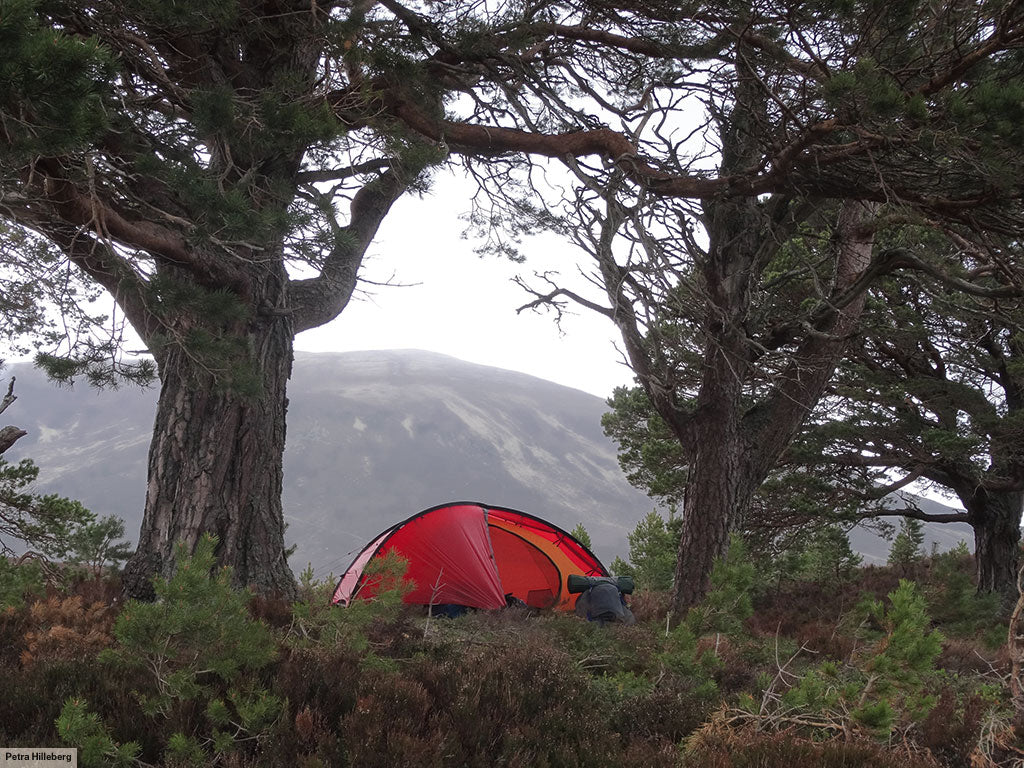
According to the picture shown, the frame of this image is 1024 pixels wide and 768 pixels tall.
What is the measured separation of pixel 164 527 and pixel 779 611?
906cm

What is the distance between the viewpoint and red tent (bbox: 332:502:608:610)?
8633 mm

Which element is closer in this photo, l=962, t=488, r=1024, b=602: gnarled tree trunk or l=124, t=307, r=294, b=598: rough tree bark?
l=124, t=307, r=294, b=598: rough tree bark

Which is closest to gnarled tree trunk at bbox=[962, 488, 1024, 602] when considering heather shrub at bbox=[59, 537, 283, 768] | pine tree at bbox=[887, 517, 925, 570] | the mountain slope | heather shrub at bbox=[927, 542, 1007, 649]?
heather shrub at bbox=[927, 542, 1007, 649]

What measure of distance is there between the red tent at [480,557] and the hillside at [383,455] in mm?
84952

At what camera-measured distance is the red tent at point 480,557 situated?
8633 mm

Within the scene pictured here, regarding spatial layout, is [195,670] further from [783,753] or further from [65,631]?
[783,753]

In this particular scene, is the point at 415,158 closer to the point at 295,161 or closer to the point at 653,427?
the point at 295,161

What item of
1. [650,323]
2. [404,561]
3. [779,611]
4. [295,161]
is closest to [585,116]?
[650,323]

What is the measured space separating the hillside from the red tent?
84952 millimetres

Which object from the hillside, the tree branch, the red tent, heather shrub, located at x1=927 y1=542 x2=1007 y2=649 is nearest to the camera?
the tree branch

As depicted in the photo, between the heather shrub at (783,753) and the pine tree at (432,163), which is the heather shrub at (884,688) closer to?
the heather shrub at (783,753)

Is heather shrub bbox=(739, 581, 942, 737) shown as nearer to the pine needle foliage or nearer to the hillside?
the pine needle foliage

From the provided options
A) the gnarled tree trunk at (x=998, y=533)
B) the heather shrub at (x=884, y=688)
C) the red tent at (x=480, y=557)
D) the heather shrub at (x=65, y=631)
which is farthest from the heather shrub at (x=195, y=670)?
the gnarled tree trunk at (x=998, y=533)

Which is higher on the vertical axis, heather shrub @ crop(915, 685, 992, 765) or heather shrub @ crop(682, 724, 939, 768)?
heather shrub @ crop(682, 724, 939, 768)
